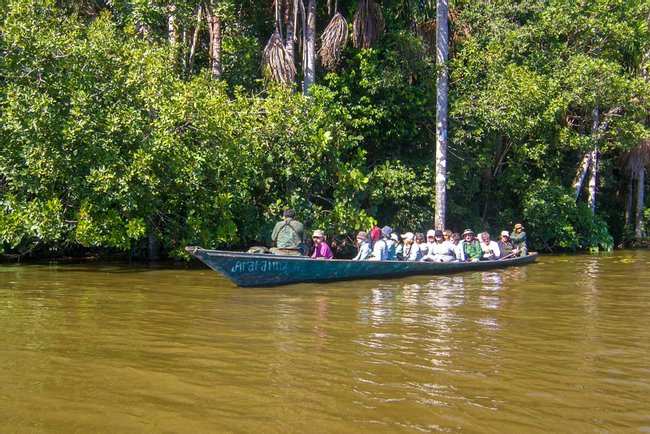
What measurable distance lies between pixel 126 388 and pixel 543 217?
20584 millimetres

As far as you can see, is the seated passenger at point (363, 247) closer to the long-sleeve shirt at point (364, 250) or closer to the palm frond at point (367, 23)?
the long-sleeve shirt at point (364, 250)

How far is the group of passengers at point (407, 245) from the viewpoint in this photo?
40.9 feet

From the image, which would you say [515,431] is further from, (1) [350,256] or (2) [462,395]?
(1) [350,256]

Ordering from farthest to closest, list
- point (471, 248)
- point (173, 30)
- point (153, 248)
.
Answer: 1. point (173, 30)
2. point (153, 248)
3. point (471, 248)

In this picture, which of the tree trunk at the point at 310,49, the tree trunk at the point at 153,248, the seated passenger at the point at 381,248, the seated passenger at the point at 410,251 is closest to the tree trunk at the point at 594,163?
the seated passenger at the point at 410,251

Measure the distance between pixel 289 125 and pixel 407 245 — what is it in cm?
432

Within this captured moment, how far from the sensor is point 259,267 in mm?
11195

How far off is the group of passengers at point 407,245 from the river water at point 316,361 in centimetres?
166

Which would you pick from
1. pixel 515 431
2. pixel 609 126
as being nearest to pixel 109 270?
pixel 515 431

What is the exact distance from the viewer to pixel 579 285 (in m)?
12.9

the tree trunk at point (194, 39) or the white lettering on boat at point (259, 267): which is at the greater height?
the tree trunk at point (194, 39)

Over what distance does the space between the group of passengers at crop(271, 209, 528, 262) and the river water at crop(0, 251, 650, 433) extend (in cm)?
166

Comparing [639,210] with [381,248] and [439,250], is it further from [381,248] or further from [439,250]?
[381,248]

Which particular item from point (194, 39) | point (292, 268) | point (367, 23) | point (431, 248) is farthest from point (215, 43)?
point (292, 268)
